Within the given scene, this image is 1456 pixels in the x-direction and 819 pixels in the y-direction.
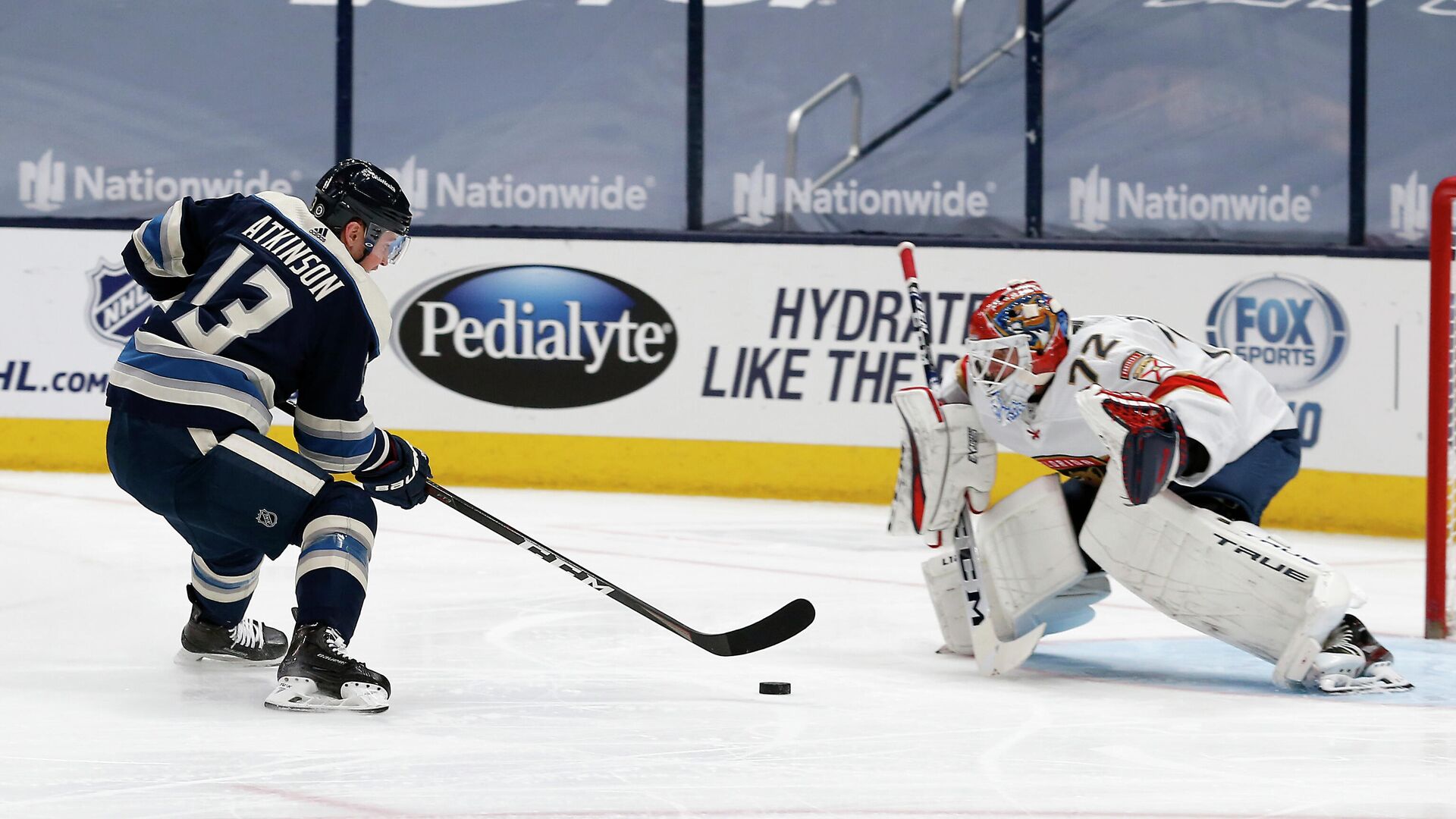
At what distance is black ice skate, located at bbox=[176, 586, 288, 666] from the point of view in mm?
3102

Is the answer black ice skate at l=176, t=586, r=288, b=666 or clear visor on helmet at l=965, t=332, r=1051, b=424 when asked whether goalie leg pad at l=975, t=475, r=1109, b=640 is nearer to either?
clear visor on helmet at l=965, t=332, r=1051, b=424

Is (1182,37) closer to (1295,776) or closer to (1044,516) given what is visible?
(1044,516)

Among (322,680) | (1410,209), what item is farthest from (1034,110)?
(322,680)

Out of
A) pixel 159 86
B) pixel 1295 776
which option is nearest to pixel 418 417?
pixel 159 86

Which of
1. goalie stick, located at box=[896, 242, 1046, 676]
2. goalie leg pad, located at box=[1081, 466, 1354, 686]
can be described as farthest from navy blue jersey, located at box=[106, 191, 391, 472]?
goalie leg pad, located at box=[1081, 466, 1354, 686]

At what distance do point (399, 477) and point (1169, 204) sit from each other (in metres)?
4.12

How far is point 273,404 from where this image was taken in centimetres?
284

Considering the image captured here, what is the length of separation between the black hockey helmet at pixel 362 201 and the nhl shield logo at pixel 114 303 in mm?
3800

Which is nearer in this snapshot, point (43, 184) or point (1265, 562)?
point (1265, 562)

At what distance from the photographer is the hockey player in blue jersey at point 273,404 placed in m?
2.69

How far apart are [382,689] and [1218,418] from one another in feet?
5.15

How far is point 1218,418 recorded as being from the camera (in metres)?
2.97

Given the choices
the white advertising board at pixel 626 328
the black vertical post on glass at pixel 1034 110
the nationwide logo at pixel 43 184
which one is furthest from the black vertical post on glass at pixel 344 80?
the black vertical post on glass at pixel 1034 110

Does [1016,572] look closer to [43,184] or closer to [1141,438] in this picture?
[1141,438]
